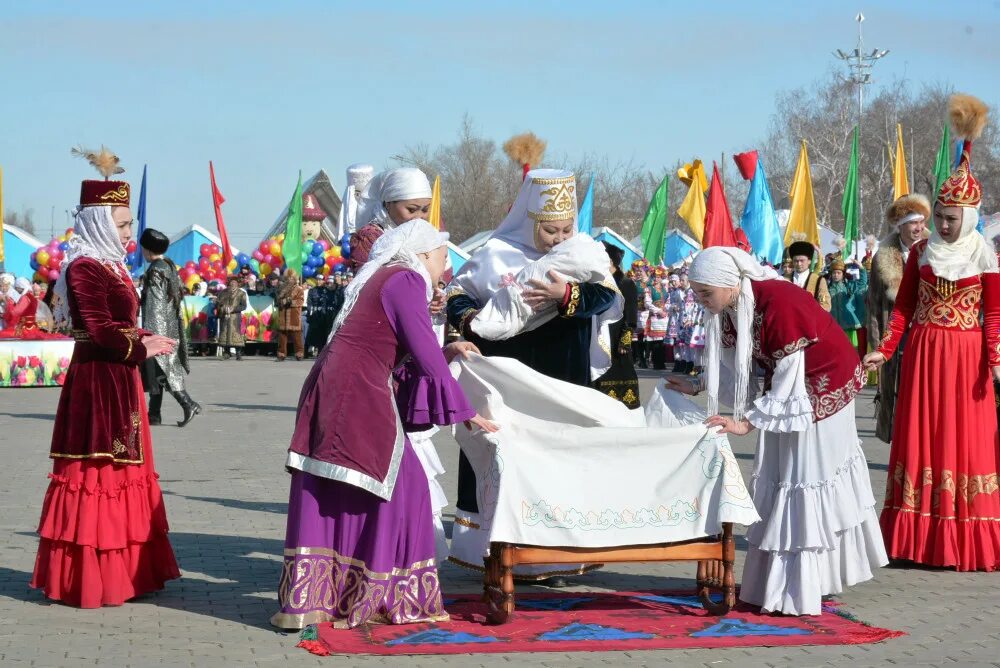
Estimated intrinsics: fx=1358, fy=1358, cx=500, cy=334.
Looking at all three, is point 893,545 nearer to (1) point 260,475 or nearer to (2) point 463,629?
(2) point 463,629

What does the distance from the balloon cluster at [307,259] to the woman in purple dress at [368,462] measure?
23757 millimetres

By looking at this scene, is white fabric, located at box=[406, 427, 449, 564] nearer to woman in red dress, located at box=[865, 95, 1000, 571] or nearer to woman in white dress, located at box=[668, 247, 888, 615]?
woman in white dress, located at box=[668, 247, 888, 615]

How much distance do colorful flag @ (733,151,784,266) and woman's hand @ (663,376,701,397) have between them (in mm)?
16772

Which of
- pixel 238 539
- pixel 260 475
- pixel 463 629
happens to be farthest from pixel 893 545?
pixel 260 475

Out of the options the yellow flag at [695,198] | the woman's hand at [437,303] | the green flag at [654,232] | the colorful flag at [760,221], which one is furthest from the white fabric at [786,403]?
the green flag at [654,232]

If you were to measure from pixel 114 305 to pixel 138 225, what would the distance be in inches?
977

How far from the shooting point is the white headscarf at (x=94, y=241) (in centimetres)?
644

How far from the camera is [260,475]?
35.8 ft

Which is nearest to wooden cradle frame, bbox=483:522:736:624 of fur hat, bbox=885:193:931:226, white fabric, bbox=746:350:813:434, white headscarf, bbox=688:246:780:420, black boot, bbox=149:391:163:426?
white fabric, bbox=746:350:813:434

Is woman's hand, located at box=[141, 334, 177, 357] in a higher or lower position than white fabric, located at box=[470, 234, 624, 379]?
lower

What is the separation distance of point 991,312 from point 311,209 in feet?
155

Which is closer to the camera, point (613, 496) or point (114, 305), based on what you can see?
point (613, 496)

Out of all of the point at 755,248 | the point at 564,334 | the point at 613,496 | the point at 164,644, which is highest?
the point at 755,248

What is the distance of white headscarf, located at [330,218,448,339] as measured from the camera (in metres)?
5.84
